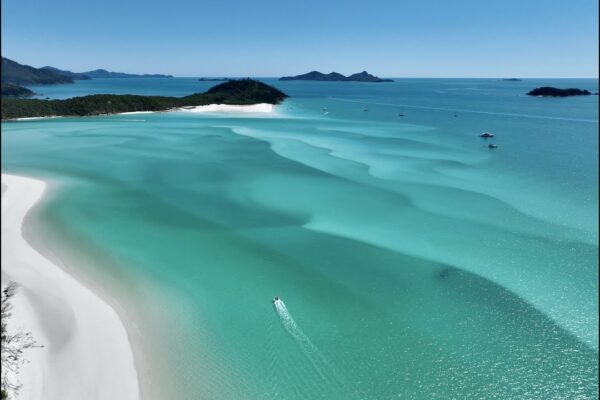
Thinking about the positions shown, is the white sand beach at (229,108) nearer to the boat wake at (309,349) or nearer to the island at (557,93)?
the boat wake at (309,349)

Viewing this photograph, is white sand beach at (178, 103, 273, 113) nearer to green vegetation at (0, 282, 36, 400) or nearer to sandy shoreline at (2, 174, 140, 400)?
sandy shoreline at (2, 174, 140, 400)

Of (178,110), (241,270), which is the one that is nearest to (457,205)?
(241,270)

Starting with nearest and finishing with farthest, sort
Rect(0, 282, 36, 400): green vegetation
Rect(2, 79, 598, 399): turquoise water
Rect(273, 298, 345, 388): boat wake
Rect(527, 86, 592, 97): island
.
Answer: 1. Rect(0, 282, 36, 400): green vegetation
2. Rect(273, 298, 345, 388): boat wake
3. Rect(2, 79, 598, 399): turquoise water
4. Rect(527, 86, 592, 97): island

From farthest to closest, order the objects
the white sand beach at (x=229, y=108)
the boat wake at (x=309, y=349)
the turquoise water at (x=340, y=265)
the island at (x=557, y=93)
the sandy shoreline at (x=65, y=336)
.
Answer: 1. the island at (x=557, y=93)
2. the white sand beach at (x=229, y=108)
3. the turquoise water at (x=340, y=265)
4. the boat wake at (x=309, y=349)
5. the sandy shoreline at (x=65, y=336)

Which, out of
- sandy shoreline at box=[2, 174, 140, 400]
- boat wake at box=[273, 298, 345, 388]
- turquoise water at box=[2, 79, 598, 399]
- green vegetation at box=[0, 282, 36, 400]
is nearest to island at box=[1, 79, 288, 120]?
turquoise water at box=[2, 79, 598, 399]

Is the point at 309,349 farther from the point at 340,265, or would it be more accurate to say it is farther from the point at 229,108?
the point at 229,108

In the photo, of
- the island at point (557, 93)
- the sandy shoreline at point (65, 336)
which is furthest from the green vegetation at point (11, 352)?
the island at point (557, 93)

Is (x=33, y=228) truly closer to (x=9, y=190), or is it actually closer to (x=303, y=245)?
(x=9, y=190)
